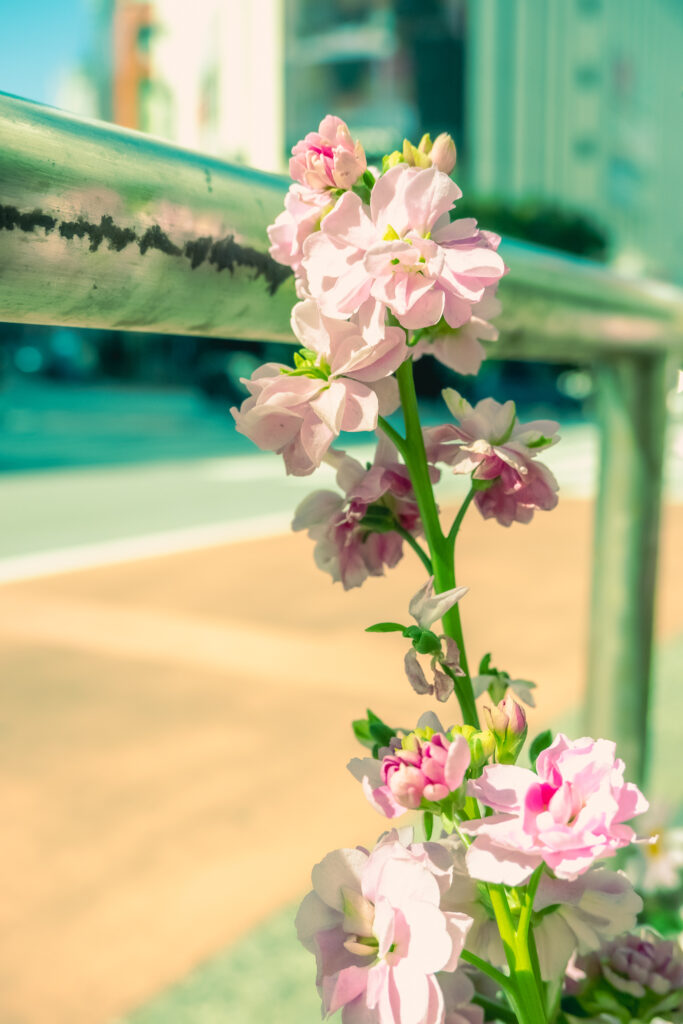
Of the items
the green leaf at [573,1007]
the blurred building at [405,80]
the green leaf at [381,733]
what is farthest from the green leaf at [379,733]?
the blurred building at [405,80]

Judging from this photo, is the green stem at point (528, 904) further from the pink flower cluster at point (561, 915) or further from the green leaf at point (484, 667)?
the green leaf at point (484, 667)

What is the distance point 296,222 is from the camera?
1.93 ft

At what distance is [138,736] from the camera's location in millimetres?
3859

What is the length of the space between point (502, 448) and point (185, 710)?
3772 millimetres

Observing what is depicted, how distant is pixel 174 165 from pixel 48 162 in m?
0.10

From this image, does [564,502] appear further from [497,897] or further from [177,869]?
[497,897]

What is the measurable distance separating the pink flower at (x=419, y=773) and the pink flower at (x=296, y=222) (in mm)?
256

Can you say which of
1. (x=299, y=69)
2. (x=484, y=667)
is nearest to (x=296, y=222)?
(x=484, y=667)

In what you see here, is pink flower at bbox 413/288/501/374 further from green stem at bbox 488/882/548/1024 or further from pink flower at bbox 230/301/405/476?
green stem at bbox 488/882/548/1024

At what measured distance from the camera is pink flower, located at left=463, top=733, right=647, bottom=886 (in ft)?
1.49

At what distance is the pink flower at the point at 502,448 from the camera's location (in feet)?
1.85

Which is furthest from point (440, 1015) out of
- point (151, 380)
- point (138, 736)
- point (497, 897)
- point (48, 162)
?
point (151, 380)

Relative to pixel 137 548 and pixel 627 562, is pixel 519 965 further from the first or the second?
pixel 137 548

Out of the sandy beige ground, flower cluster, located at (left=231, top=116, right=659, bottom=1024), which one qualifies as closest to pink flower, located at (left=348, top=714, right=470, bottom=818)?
flower cluster, located at (left=231, top=116, right=659, bottom=1024)
